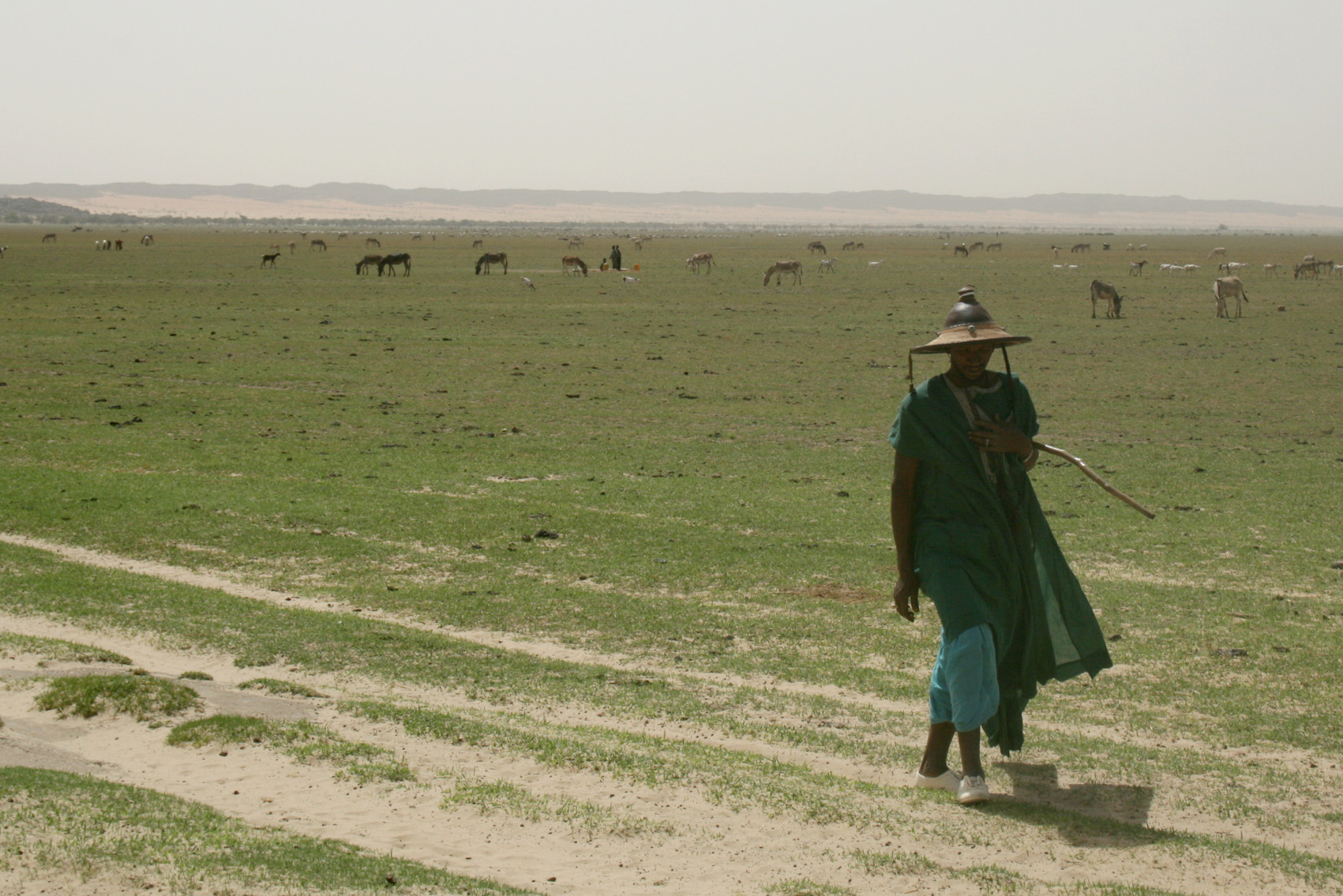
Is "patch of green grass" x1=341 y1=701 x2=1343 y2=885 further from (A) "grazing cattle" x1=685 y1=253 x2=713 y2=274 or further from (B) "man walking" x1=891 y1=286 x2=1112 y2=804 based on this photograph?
(A) "grazing cattle" x1=685 y1=253 x2=713 y2=274

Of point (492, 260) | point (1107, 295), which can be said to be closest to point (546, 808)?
point (1107, 295)

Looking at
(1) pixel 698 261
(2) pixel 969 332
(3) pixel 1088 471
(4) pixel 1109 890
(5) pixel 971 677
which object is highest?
(1) pixel 698 261

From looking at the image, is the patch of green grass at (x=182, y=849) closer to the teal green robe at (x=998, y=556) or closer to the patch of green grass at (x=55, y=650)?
the patch of green grass at (x=55, y=650)

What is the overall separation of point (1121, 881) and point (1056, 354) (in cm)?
2220

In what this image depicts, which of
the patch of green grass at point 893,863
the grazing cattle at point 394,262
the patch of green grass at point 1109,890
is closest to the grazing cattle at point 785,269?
the grazing cattle at point 394,262

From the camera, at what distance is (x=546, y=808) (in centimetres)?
533

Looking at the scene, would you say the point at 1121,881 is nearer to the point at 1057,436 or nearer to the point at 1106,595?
the point at 1106,595

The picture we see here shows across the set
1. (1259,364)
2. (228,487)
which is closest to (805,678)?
(228,487)

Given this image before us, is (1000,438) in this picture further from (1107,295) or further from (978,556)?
(1107,295)

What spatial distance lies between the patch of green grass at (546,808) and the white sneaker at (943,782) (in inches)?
48.2

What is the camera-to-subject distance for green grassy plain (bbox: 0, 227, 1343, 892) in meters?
6.75

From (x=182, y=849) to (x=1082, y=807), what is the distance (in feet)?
11.7

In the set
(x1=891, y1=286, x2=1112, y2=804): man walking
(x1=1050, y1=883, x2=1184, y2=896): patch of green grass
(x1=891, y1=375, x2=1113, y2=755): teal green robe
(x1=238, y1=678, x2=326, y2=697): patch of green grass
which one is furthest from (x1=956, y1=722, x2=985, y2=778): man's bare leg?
(x1=238, y1=678, x2=326, y2=697): patch of green grass

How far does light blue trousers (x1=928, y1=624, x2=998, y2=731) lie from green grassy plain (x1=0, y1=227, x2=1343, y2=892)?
43 cm
